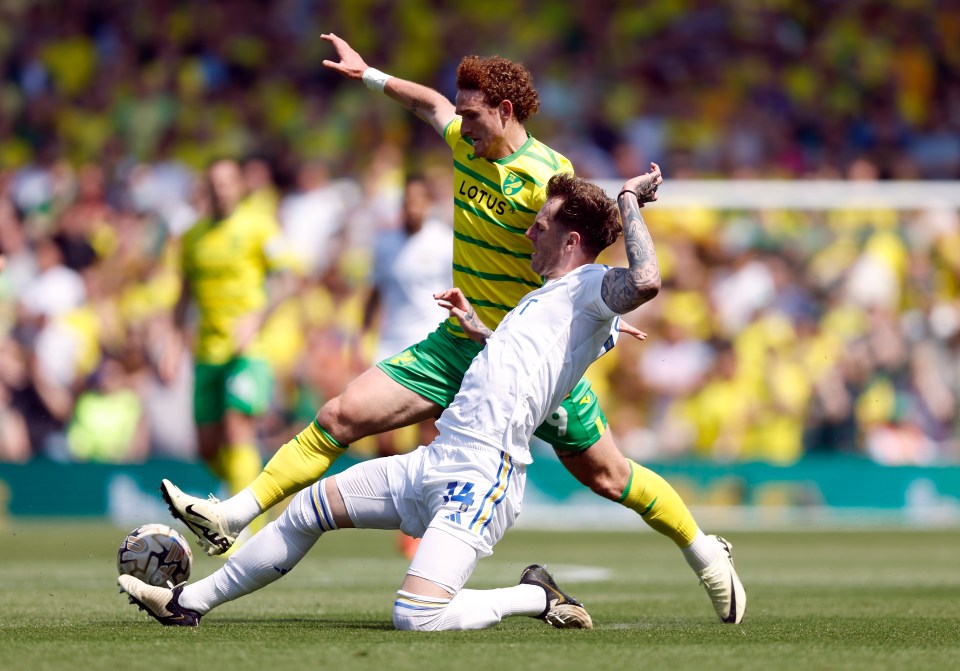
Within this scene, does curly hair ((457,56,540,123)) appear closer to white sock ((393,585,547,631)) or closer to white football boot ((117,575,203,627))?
white sock ((393,585,547,631))

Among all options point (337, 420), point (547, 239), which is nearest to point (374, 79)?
point (547, 239)

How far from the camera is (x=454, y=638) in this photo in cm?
553

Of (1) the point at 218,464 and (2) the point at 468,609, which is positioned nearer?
(2) the point at 468,609

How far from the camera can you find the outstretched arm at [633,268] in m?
5.65

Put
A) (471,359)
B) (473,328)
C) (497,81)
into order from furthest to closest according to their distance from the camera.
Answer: (497,81) → (471,359) → (473,328)

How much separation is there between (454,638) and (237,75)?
14.6m

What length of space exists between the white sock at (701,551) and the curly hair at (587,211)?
1.48 meters

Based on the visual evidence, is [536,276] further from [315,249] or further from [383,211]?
[315,249]

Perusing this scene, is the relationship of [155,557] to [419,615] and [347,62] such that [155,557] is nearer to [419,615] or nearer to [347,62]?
[419,615]

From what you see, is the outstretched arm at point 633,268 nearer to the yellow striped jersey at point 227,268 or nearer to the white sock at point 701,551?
the white sock at point 701,551

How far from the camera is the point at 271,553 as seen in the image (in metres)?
5.91

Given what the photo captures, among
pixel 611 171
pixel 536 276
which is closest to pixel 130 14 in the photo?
pixel 611 171

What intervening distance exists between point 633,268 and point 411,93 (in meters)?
2.10

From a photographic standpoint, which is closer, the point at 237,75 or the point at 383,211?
the point at 383,211
